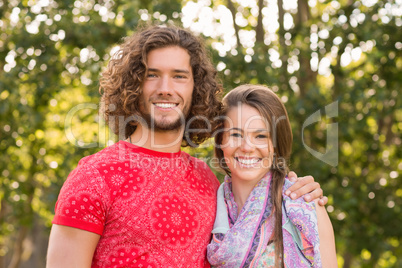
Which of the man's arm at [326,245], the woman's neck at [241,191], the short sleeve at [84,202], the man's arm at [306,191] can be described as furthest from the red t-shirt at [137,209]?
the man's arm at [326,245]

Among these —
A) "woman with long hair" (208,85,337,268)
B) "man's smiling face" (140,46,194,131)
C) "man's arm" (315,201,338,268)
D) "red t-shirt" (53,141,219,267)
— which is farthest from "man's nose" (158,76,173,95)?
"man's arm" (315,201,338,268)

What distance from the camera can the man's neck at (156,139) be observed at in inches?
97.6

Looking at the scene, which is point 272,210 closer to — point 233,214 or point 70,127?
point 233,214

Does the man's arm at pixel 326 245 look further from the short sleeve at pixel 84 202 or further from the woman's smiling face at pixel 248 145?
the short sleeve at pixel 84 202

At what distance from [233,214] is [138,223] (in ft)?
2.12

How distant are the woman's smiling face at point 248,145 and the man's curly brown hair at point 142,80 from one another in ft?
0.59

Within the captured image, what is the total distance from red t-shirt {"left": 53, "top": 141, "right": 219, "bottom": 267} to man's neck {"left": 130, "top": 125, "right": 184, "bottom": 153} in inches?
1.8

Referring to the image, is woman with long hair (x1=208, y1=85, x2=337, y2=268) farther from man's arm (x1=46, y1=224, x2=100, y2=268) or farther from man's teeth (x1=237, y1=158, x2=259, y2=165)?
man's arm (x1=46, y1=224, x2=100, y2=268)

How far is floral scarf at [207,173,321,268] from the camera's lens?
7.72 ft

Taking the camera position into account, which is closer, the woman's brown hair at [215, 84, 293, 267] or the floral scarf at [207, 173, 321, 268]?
the floral scarf at [207, 173, 321, 268]

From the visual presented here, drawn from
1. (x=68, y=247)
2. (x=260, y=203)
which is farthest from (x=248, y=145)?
(x=68, y=247)

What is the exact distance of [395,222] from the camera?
545 centimetres

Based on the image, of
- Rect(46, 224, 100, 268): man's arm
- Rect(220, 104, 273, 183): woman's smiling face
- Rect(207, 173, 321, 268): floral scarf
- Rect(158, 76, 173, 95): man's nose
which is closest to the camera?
Rect(46, 224, 100, 268): man's arm

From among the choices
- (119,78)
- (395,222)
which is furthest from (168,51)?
(395,222)
